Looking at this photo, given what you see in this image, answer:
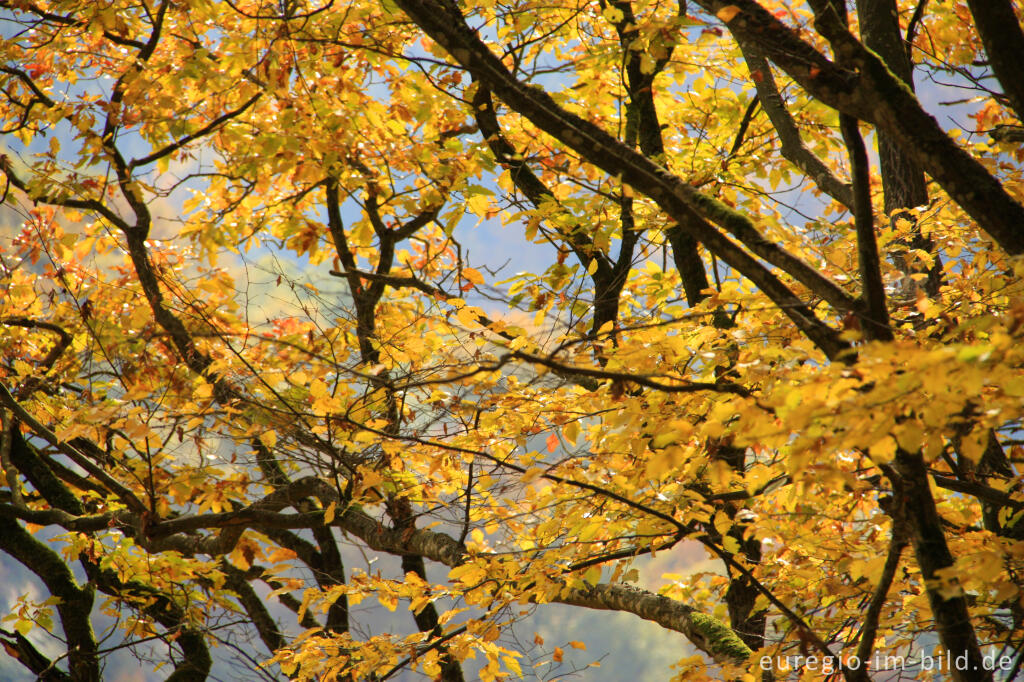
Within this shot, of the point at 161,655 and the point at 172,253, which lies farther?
the point at 172,253

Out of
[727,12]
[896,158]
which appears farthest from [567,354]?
[896,158]

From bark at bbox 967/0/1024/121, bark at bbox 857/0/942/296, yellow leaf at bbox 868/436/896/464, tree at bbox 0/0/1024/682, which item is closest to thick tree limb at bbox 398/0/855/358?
tree at bbox 0/0/1024/682

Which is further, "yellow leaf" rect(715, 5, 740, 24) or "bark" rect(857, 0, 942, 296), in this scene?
"bark" rect(857, 0, 942, 296)

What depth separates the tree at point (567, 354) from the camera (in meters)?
2.32

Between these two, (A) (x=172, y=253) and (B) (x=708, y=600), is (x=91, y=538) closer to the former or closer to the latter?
(A) (x=172, y=253)

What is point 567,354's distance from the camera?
2.58m

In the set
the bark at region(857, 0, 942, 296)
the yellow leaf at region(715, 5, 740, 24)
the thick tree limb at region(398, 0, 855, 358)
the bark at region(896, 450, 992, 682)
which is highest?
the bark at region(857, 0, 942, 296)

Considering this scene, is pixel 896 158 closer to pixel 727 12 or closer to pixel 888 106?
pixel 888 106

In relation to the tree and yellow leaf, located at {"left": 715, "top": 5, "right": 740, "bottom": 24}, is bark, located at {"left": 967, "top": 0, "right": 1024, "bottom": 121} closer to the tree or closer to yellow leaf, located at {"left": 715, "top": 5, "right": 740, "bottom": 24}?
the tree

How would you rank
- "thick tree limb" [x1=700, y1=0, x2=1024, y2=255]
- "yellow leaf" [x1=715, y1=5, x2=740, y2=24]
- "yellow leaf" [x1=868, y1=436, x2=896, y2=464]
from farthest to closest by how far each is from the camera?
1. "yellow leaf" [x1=715, y1=5, x2=740, y2=24]
2. "thick tree limb" [x1=700, y1=0, x2=1024, y2=255]
3. "yellow leaf" [x1=868, y1=436, x2=896, y2=464]

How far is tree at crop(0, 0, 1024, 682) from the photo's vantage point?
232 cm

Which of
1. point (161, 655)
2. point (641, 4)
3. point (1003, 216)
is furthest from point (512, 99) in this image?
point (161, 655)

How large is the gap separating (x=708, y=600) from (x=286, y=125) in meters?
5.39

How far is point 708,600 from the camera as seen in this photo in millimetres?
6199
